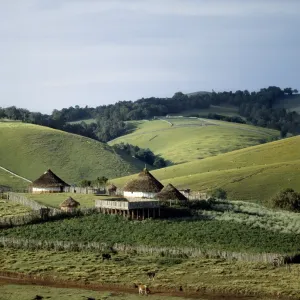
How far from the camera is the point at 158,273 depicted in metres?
52.6

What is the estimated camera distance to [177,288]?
164 feet

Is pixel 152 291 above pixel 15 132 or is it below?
below

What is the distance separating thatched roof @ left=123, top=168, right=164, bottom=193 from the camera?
3135 inches

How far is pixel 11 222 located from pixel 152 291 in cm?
1982

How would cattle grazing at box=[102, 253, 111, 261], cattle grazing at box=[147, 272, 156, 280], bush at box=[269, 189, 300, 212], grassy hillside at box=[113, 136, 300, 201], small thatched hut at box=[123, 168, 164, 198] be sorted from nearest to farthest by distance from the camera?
cattle grazing at box=[147, 272, 156, 280]
cattle grazing at box=[102, 253, 111, 261]
small thatched hut at box=[123, 168, 164, 198]
bush at box=[269, 189, 300, 212]
grassy hillside at box=[113, 136, 300, 201]

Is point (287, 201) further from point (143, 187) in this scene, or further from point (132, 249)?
point (132, 249)

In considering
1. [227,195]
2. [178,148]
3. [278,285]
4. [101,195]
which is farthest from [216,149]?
[278,285]

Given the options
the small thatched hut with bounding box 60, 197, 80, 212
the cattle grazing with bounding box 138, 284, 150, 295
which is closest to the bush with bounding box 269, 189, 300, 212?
the small thatched hut with bounding box 60, 197, 80, 212

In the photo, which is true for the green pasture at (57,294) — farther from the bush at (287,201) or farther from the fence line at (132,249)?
the bush at (287,201)

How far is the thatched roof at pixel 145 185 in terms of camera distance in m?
79.6

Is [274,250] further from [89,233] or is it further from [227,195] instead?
[227,195]

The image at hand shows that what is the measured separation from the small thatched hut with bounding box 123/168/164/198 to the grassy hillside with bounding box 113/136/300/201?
19.9 metres

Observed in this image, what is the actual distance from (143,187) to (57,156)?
2268 inches

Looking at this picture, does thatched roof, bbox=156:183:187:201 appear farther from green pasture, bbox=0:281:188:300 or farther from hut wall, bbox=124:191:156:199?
green pasture, bbox=0:281:188:300
